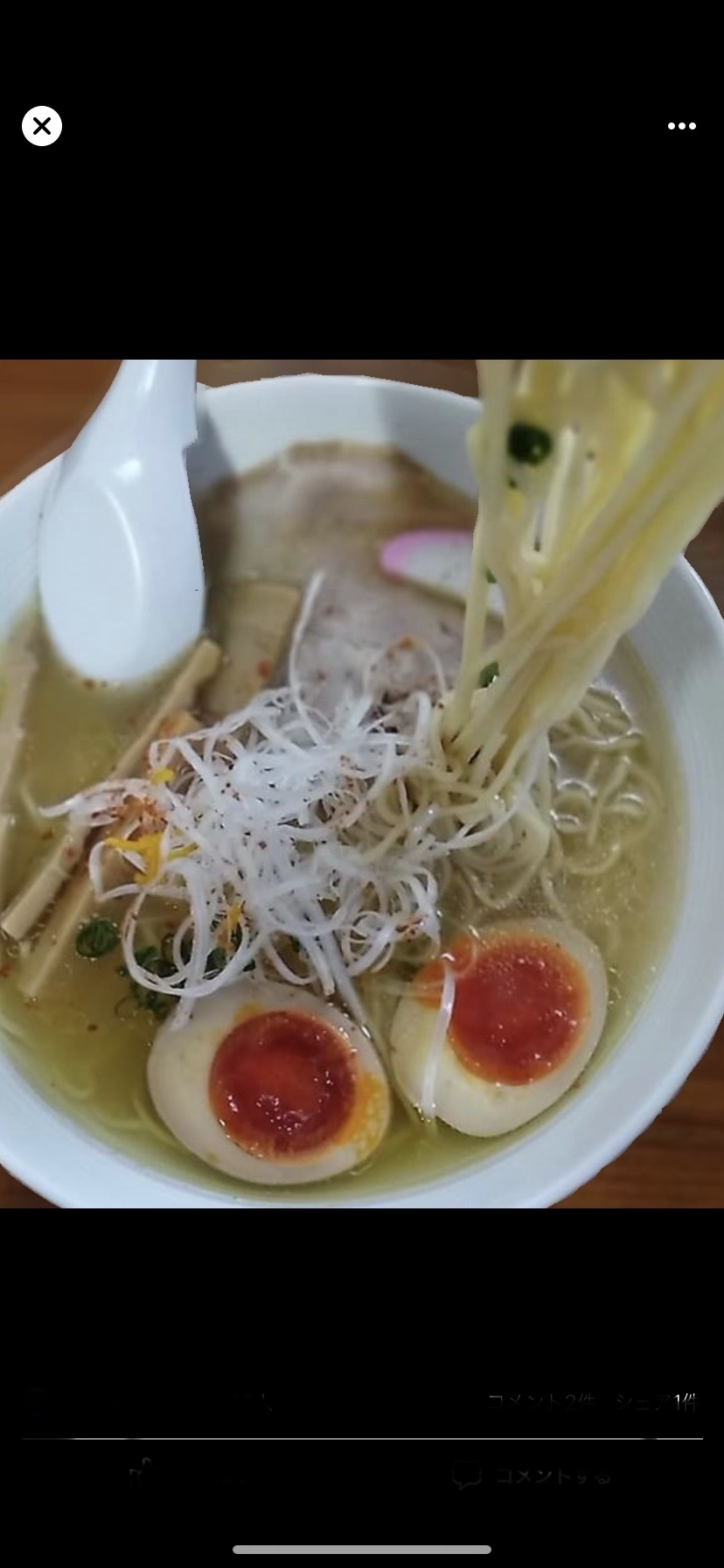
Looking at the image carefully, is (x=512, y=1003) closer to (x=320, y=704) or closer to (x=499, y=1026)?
(x=499, y=1026)

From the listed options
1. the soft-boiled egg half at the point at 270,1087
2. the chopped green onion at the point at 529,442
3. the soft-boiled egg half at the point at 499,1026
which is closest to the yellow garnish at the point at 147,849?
the soft-boiled egg half at the point at 270,1087

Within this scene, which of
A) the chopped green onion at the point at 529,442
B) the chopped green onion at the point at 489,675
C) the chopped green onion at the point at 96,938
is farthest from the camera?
the chopped green onion at the point at 96,938

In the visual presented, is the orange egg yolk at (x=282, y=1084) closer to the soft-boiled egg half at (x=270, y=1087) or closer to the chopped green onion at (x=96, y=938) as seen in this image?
the soft-boiled egg half at (x=270, y=1087)
